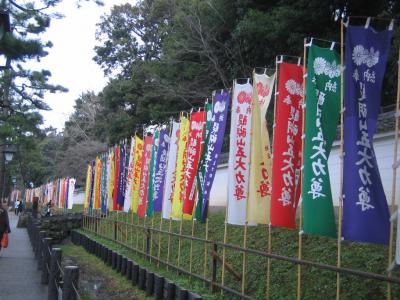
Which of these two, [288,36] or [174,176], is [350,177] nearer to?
[174,176]

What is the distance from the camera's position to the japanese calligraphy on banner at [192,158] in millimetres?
10000

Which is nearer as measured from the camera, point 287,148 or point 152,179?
point 287,148

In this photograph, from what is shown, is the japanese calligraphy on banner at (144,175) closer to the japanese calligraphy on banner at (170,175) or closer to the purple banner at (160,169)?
the purple banner at (160,169)

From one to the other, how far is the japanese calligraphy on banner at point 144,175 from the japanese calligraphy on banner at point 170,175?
180 cm

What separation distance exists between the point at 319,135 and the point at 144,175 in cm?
784

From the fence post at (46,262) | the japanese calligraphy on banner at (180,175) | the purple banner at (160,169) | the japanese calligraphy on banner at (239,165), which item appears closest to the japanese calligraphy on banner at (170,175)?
the japanese calligraphy on banner at (180,175)

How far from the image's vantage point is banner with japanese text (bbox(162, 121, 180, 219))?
11.3 metres

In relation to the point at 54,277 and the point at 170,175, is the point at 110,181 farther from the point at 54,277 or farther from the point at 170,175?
the point at 54,277

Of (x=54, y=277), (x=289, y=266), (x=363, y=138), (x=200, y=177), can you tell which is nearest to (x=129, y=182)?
(x=200, y=177)

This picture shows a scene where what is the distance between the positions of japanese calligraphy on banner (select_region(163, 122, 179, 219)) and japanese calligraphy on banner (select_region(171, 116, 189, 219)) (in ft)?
1.29

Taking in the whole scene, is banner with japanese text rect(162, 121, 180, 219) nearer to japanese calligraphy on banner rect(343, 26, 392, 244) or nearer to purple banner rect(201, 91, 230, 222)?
purple banner rect(201, 91, 230, 222)

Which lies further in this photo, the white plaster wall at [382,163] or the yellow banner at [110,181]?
the yellow banner at [110,181]

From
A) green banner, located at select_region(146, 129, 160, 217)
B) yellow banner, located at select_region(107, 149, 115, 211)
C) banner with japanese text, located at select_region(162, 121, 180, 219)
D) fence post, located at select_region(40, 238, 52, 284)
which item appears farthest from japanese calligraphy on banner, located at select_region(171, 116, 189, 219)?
yellow banner, located at select_region(107, 149, 115, 211)

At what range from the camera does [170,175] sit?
11.4 meters
